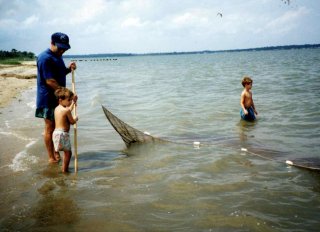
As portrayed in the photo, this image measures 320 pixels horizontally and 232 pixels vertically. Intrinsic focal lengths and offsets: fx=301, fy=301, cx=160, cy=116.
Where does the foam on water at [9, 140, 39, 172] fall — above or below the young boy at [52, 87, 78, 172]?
below

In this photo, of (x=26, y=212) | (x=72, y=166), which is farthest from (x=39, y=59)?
(x=26, y=212)

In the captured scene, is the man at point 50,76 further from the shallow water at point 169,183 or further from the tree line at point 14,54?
the tree line at point 14,54

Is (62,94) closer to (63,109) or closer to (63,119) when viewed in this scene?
(63,109)

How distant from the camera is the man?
5133 mm

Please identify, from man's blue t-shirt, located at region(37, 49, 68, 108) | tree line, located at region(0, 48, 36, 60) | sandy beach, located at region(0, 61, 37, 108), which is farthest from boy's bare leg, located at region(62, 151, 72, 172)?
tree line, located at region(0, 48, 36, 60)

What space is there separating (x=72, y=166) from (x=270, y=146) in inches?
179

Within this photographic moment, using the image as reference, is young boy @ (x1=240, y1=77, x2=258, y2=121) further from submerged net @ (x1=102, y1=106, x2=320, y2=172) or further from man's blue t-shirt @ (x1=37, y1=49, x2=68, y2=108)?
man's blue t-shirt @ (x1=37, y1=49, x2=68, y2=108)

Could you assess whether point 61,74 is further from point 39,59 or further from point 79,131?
point 79,131

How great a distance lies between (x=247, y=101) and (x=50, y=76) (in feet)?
21.1

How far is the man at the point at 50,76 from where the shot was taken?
513 centimetres

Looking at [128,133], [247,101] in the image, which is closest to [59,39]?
[128,133]

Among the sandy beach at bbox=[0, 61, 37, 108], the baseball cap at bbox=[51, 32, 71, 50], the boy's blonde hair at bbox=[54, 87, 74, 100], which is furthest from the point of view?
the sandy beach at bbox=[0, 61, 37, 108]

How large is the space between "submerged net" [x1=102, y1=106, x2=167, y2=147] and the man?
5.22 feet

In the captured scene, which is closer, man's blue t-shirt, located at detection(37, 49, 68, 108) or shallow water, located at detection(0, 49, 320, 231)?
shallow water, located at detection(0, 49, 320, 231)
